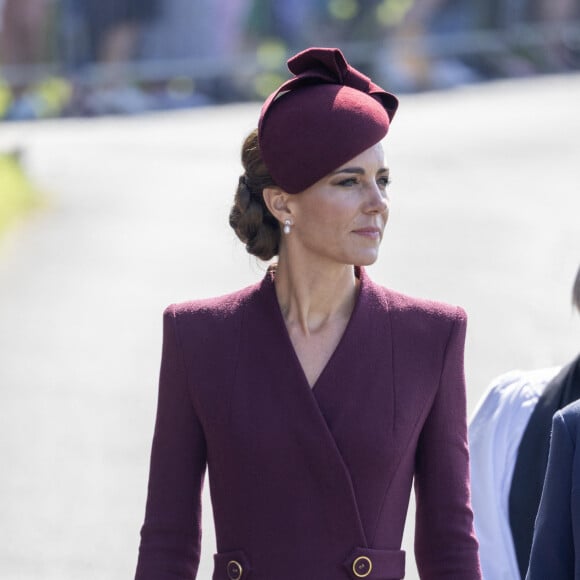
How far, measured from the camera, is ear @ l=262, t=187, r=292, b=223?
310 centimetres

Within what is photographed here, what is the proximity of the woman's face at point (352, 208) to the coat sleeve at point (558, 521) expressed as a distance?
55 centimetres

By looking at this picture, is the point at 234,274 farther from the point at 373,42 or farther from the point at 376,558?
the point at 373,42

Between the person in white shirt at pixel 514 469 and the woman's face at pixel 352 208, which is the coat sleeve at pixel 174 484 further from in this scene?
the person in white shirt at pixel 514 469

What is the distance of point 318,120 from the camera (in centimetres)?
299

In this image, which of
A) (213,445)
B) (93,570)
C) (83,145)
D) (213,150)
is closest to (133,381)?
(93,570)

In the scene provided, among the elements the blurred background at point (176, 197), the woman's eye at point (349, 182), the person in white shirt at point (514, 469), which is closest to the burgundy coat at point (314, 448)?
the woman's eye at point (349, 182)

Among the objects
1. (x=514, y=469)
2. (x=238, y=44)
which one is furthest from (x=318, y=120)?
(x=238, y=44)

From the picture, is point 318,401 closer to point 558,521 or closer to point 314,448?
point 314,448

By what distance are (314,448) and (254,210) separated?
1.72 ft

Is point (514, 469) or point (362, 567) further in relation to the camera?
point (514, 469)

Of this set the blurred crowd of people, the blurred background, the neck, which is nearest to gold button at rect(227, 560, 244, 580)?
the neck

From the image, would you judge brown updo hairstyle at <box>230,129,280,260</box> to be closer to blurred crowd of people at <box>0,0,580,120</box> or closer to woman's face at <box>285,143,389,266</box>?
woman's face at <box>285,143,389,266</box>

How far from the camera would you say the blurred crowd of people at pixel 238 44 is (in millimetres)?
27781

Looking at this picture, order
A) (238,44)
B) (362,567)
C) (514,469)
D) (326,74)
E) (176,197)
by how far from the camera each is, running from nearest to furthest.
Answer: (362,567) → (326,74) → (514,469) → (176,197) → (238,44)
